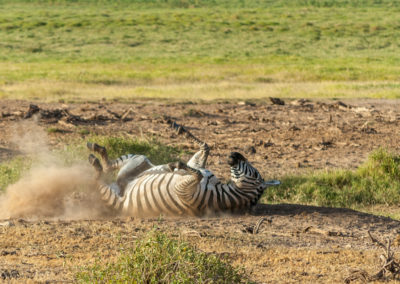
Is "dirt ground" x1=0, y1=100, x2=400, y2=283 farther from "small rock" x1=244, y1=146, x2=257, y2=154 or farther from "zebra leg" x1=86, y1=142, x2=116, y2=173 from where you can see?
"zebra leg" x1=86, y1=142, x2=116, y2=173

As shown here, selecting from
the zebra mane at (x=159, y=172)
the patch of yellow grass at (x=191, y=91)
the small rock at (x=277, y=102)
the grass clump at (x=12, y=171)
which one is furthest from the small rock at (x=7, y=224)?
the patch of yellow grass at (x=191, y=91)

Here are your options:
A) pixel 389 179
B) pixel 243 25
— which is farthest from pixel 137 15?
pixel 389 179

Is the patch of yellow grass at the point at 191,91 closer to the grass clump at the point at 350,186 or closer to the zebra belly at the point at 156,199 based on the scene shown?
the grass clump at the point at 350,186

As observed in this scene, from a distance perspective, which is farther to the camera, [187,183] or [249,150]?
[249,150]

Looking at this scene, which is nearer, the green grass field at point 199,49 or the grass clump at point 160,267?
the grass clump at point 160,267

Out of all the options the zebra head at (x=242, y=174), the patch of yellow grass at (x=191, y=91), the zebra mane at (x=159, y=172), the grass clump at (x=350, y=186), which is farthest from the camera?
the patch of yellow grass at (x=191, y=91)

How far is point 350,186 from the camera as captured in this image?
11.2m

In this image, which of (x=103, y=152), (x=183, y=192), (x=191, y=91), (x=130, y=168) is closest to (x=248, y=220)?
(x=183, y=192)

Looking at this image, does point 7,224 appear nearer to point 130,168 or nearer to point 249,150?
point 130,168

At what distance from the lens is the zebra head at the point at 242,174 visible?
806cm

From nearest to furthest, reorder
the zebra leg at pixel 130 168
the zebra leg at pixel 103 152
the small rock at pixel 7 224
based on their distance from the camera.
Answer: the small rock at pixel 7 224, the zebra leg at pixel 130 168, the zebra leg at pixel 103 152

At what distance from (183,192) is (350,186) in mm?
4336

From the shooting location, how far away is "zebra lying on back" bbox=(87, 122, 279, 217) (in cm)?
778

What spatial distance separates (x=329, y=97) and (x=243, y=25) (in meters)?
40.0
